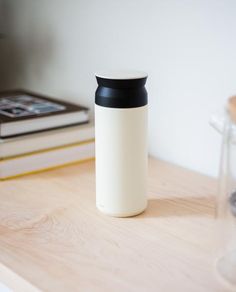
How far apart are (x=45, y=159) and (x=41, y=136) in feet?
0.14

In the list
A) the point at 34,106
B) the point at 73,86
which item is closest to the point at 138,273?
the point at 34,106

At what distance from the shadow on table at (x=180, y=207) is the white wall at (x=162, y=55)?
12cm

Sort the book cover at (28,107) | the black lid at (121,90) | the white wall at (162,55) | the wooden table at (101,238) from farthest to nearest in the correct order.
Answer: the book cover at (28,107) < the white wall at (162,55) < the black lid at (121,90) < the wooden table at (101,238)

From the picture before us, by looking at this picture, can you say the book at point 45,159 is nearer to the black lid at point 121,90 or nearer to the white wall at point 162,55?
the white wall at point 162,55

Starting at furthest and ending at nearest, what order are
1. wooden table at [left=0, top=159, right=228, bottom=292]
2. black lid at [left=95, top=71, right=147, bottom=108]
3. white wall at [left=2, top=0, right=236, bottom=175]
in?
1. white wall at [left=2, top=0, right=236, bottom=175]
2. black lid at [left=95, top=71, right=147, bottom=108]
3. wooden table at [left=0, top=159, right=228, bottom=292]

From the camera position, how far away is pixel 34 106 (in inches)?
40.8

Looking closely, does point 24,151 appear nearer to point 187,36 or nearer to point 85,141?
point 85,141

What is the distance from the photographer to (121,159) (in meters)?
0.74

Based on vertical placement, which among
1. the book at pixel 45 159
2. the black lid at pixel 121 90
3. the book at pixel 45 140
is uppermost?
the black lid at pixel 121 90

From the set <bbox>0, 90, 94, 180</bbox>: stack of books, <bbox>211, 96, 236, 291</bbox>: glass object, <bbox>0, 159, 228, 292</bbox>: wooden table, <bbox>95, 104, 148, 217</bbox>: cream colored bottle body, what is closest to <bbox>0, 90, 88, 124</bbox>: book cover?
<bbox>0, 90, 94, 180</bbox>: stack of books

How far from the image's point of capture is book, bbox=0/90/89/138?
0.93 metres

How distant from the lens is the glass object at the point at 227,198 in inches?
25.3

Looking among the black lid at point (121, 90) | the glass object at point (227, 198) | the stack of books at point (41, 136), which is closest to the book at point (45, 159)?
the stack of books at point (41, 136)

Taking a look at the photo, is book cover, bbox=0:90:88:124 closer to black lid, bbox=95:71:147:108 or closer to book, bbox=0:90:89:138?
book, bbox=0:90:89:138
